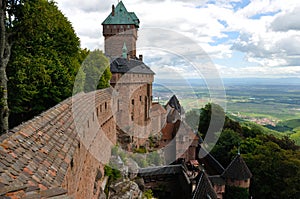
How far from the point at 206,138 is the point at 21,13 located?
28820 mm

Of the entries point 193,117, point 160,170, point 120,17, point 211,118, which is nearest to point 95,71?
point 160,170

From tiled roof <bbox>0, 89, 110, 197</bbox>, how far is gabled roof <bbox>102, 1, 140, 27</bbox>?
24.7 m

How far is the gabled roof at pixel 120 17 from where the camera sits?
28.4 m

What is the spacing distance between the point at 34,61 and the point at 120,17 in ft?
62.0

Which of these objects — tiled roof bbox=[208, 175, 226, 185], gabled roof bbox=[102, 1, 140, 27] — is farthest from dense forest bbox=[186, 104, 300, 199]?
gabled roof bbox=[102, 1, 140, 27]

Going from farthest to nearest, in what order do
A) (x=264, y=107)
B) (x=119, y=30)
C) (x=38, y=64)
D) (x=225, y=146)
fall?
(x=264, y=107) → (x=225, y=146) → (x=119, y=30) → (x=38, y=64)

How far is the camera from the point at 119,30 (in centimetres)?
2858

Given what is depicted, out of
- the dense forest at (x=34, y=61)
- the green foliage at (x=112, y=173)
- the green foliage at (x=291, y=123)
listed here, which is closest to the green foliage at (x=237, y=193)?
the green foliage at (x=112, y=173)

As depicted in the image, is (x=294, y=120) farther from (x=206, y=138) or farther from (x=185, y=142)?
(x=185, y=142)

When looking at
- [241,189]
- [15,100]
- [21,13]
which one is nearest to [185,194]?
[241,189]

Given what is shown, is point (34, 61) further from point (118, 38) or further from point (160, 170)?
point (118, 38)

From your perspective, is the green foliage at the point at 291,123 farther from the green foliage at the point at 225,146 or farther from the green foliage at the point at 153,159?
the green foliage at the point at 153,159

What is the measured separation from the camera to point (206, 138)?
34906 mm

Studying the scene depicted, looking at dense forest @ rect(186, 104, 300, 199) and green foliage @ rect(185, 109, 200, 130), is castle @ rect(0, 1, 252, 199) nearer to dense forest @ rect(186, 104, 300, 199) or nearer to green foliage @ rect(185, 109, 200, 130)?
green foliage @ rect(185, 109, 200, 130)
